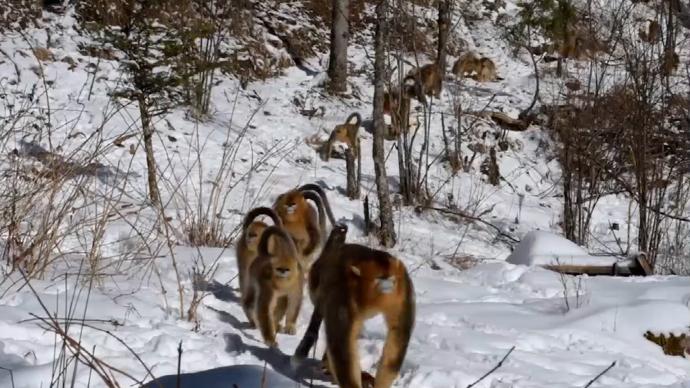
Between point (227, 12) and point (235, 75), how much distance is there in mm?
2276

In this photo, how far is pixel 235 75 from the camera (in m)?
17.0

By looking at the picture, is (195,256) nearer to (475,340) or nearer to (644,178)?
(475,340)

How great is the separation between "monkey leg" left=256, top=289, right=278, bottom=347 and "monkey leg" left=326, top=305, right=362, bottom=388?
1022 mm

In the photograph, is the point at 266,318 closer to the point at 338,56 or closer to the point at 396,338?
the point at 396,338

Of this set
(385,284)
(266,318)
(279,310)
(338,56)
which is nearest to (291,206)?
(279,310)

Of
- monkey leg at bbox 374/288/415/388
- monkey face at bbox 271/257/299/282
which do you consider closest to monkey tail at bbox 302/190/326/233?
monkey face at bbox 271/257/299/282

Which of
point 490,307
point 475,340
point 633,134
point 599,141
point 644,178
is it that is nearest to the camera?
point 475,340

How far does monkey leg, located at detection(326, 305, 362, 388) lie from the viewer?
301 cm

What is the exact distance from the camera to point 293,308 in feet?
14.3

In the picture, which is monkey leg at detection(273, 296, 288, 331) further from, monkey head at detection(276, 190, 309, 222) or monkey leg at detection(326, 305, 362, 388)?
monkey leg at detection(326, 305, 362, 388)

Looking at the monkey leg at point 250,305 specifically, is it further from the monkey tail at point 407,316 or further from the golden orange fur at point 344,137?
the golden orange fur at point 344,137

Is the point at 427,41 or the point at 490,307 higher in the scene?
the point at 427,41

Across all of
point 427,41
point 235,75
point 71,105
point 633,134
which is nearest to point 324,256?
point 633,134

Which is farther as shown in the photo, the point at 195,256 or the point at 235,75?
the point at 235,75
